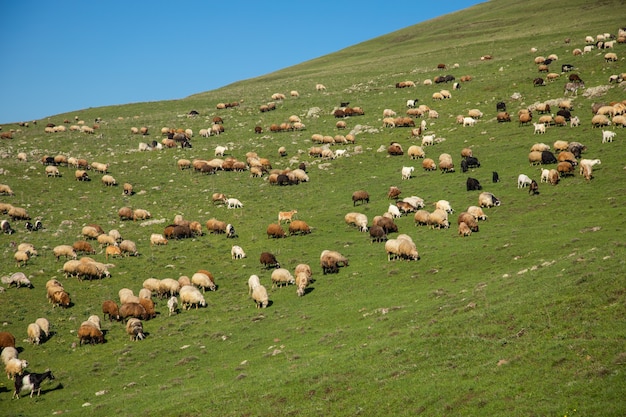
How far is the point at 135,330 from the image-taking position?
27.4 metres

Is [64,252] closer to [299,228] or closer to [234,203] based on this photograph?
[234,203]

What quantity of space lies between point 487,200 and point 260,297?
17.5 meters

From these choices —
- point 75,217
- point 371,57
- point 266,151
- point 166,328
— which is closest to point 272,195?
point 266,151

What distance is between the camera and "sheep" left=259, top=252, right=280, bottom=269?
34.9 metres

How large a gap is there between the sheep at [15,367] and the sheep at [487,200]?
93.2 ft

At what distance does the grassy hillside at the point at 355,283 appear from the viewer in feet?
55.8

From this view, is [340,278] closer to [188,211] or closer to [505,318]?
[505,318]

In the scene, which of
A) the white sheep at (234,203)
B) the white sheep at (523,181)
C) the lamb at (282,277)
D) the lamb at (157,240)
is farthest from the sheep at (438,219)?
the lamb at (157,240)

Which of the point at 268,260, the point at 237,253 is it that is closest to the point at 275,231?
the point at 237,253

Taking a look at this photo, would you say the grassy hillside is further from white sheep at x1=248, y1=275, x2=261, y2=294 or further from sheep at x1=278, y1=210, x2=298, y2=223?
sheep at x1=278, y1=210, x2=298, y2=223

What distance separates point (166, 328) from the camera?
28.3m

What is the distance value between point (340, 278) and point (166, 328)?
9.73 metres

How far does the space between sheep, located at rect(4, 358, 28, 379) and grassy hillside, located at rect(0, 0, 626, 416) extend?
80 centimetres

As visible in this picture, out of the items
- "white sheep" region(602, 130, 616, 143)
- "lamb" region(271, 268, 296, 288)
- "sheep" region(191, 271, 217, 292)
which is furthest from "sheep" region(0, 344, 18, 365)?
"white sheep" region(602, 130, 616, 143)
